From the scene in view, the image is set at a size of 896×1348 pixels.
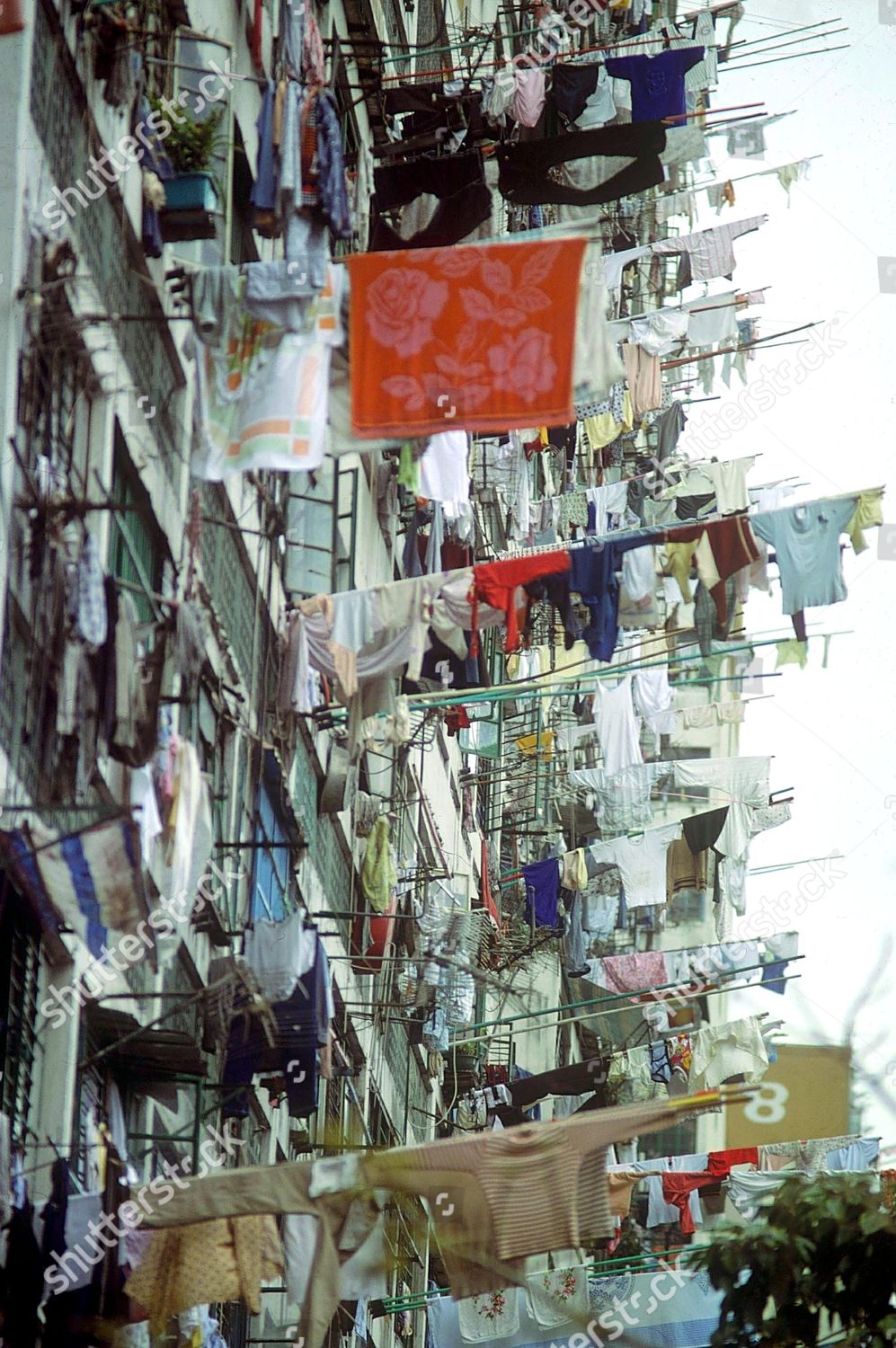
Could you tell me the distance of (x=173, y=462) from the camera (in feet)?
52.5

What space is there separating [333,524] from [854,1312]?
12043 mm

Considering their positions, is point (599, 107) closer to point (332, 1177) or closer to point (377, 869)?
point (377, 869)

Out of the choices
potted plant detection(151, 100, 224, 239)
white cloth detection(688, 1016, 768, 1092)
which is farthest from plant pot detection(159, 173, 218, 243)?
white cloth detection(688, 1016, 768, 1092)

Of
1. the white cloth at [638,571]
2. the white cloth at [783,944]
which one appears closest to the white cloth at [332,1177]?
the white cloth at [638,571]

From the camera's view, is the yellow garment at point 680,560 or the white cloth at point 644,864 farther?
the white cloth at point 644,864

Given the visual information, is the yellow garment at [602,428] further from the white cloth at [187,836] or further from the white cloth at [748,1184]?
the white cloth at [187,836]

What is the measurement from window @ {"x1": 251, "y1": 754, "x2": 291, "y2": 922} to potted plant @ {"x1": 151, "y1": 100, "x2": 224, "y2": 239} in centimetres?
545

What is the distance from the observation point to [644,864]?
30.0 metres

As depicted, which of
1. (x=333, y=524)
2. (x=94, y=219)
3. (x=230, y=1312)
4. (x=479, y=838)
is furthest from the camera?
(x=479, y=838)

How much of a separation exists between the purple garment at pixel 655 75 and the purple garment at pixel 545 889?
484 inches

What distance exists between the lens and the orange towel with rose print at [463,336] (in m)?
14.4

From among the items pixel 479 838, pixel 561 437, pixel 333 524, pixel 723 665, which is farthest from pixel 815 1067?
pixel 333 524

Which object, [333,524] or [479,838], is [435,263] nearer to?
[333,524]

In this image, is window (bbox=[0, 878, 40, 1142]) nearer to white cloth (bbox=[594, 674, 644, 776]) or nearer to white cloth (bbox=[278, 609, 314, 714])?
white cloth (bbox=[278, 609, 314, 714])
